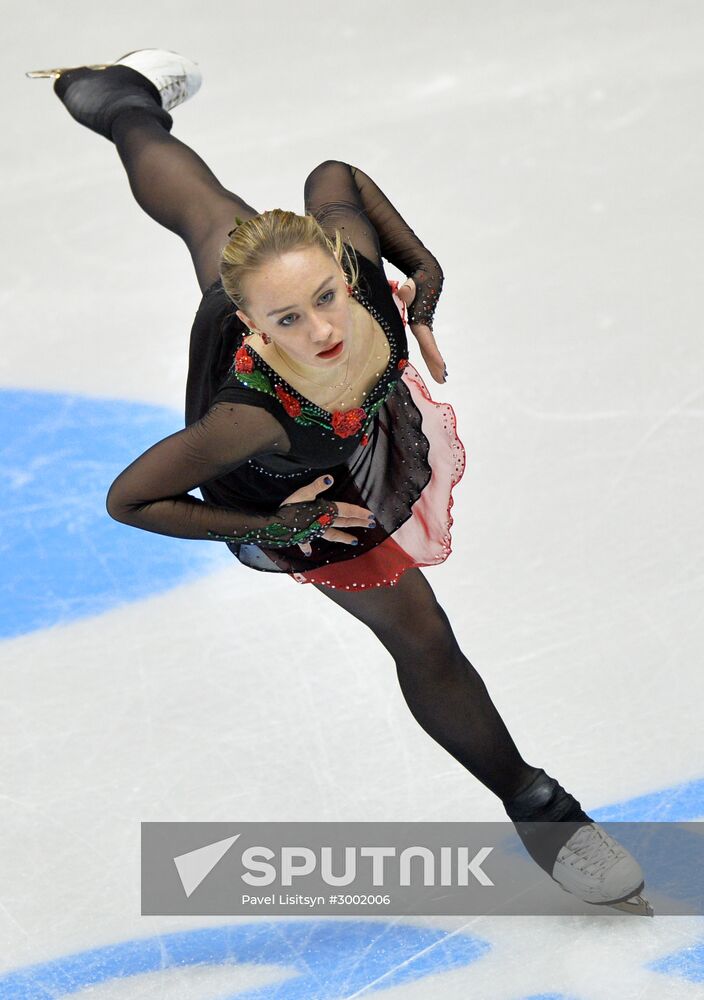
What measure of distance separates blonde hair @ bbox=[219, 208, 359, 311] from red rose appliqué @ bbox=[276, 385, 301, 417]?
167mm

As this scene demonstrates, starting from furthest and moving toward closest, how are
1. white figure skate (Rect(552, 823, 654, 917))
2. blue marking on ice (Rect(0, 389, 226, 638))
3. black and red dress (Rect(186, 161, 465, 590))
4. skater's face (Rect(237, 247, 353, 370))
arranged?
blue marking on ice (Rect(0, 389, 226, 638))
white figure skate (Rect(552, 823, 654, 917))
black and red dress (Rect(186, 161, 465, 590))
skater's face (Rect(237, 247, 353, 370))

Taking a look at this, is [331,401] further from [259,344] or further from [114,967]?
[114,967]

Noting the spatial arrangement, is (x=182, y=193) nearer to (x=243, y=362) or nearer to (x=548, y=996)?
(x=243, y=362)

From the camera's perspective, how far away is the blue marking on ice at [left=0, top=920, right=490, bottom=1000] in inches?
105

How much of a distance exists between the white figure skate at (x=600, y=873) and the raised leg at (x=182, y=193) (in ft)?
4.36

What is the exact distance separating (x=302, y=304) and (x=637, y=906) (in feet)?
4.53

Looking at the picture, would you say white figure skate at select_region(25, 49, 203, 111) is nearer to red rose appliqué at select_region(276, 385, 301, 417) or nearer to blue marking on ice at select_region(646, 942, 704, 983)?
red rose appliqué at select_region(276, 385, 301, 417)

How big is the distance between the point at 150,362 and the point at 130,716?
1.42m

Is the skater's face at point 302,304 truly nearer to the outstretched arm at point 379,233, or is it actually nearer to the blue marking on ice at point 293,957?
the outstretched arm at point 379,233

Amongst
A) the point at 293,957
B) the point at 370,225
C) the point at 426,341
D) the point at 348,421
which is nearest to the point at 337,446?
the point at 348,421

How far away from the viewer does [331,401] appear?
238 centimetres

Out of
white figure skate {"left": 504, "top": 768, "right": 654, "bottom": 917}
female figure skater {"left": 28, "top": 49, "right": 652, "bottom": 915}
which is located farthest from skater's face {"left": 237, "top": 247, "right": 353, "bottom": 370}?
white figure skate {"left": 504, "top": 768, "right": 654, "bottom": 917}

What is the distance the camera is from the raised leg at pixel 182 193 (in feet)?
9.62

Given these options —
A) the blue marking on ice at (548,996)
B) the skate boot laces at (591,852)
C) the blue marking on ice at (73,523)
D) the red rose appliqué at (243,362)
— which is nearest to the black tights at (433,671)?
the skate boot laces at (591,852)
